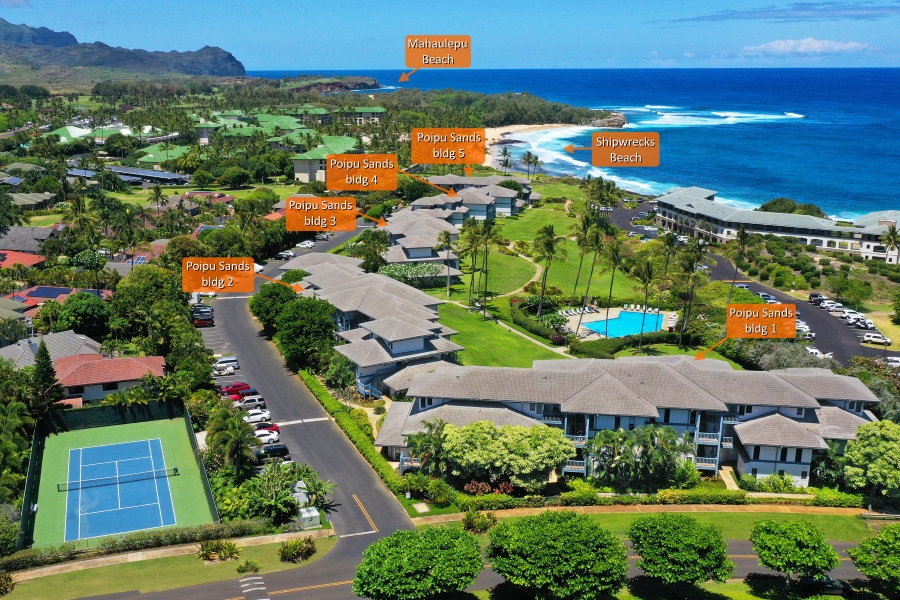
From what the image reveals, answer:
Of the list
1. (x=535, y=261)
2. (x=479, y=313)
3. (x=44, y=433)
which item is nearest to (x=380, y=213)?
(x=535, y=261)

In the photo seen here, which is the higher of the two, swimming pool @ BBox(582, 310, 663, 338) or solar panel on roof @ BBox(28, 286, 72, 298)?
solar panel on roof @ BBox(28, 286, 72, 298)

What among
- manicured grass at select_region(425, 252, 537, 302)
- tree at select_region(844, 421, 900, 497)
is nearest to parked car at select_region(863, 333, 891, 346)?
tree at select_region(844, 421, 900, 497)

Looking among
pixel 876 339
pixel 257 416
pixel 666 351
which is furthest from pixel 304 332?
pixel 876 339

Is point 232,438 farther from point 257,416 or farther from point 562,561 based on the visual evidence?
point 562,561

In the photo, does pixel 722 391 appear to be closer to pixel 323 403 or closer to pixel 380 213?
pixel 323 403

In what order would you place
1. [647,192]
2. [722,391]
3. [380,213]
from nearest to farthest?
1. [722,391]
2. [380,213]
3. [647,192]

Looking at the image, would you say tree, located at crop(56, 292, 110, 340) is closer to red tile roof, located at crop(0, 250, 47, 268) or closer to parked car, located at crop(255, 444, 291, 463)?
red tile roof, located at crop(0, 250, 47, 268)

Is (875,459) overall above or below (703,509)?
above
